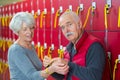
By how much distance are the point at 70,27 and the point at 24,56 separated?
41 cm

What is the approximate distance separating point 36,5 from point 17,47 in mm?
1795

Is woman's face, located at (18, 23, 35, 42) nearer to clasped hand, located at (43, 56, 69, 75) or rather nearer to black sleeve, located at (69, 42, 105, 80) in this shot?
clasped hand, located at (43, 56, 69, 75)

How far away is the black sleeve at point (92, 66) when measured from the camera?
5.47 ft

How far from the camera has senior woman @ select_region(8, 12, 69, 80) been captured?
1.88 meters

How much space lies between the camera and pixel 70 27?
1.86 m

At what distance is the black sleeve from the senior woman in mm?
200

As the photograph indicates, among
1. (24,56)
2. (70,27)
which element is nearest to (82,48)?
(70,27)

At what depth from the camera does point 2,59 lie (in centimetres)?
529

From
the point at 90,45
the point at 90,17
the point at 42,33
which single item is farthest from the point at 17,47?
the point at 42,33

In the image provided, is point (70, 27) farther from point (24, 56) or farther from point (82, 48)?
point (24, 56)

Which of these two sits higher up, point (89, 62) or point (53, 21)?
point (53, 21)

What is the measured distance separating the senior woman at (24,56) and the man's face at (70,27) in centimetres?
29

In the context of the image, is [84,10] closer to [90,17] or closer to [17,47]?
[90,17]

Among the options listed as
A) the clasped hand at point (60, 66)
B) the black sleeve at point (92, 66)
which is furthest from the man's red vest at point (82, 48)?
the clasped hand at point (60, 66)
